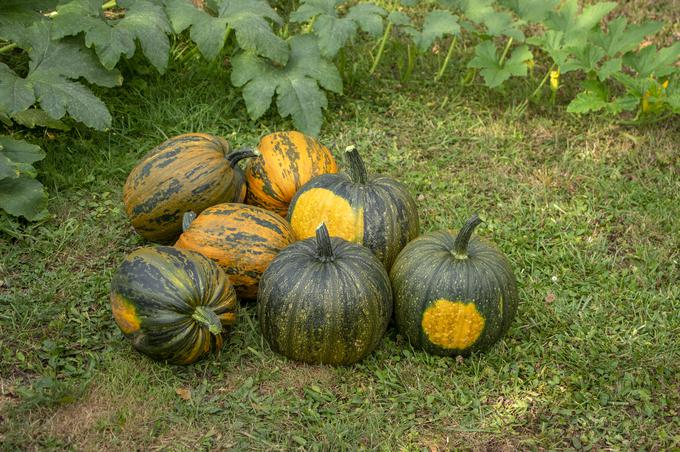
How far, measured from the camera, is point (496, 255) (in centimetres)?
395

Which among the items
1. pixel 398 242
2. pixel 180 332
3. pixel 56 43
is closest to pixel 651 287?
pixel 398 242

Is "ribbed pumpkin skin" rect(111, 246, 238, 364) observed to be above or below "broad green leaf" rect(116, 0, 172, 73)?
below

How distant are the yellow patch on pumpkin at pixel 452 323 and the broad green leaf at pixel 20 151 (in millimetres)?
2556

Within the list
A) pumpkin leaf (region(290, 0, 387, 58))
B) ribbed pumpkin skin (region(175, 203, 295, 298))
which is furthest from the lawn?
pumpkin leaf (region(290, 0, 387, 58))

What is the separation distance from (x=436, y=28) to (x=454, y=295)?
2616 mm

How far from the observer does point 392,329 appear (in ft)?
13.5

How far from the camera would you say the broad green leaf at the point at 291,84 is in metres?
5.41

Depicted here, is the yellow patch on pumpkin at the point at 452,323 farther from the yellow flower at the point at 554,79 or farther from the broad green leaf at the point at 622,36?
the broad green leaf at the point at 622,36

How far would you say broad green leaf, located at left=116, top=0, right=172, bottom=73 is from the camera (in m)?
4.88

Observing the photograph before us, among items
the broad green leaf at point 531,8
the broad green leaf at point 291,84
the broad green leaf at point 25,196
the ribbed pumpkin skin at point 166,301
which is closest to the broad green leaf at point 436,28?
the broad green leaf at point 531,8

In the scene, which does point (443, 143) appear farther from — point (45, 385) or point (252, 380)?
point (45, 385)

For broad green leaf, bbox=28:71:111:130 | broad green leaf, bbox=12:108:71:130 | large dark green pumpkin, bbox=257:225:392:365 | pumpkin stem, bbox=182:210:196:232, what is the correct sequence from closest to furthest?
large dark green pumpkin, bbox=257:225:392:365 < pumpkin stem, bbox=182:210:196:232 < broad green leaf, bbox=28:71:111:130 < broad green leaf, bbox=12:108:71:130

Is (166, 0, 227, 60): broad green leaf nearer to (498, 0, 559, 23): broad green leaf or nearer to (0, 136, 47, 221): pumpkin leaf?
(0, 136, 47, 221): pumpkin leaf

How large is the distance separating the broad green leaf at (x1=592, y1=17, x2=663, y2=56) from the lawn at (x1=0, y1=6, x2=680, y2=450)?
0.56 m
